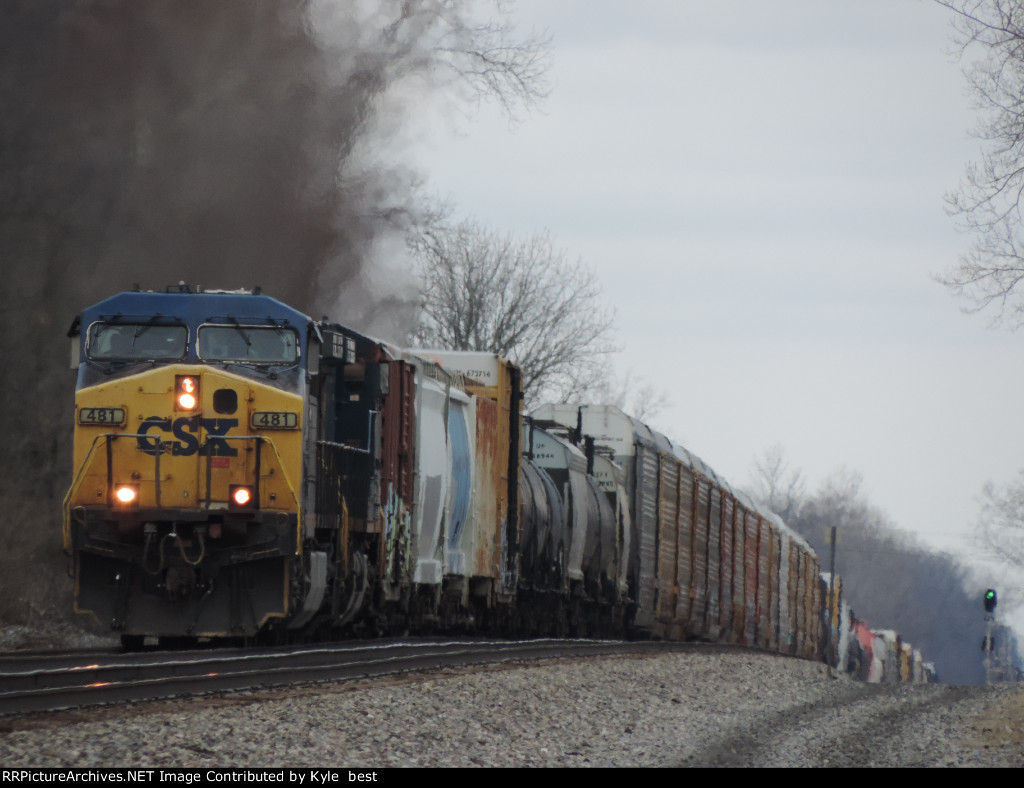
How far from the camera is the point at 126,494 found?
43.1ft

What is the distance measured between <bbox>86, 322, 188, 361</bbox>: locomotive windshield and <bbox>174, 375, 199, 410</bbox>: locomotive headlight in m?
0.34

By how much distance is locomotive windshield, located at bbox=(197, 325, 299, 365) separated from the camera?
1351cm

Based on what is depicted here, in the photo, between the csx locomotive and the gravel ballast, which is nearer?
the gravel ballast

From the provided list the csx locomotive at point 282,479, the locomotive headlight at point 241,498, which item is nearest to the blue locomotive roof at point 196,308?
the csx locomotive at point 282,479

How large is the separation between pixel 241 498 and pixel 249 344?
153cm

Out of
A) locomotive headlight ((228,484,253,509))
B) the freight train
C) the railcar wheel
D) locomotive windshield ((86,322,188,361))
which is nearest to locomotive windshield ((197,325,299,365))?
the freight train

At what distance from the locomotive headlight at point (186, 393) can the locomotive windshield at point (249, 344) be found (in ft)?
1.15

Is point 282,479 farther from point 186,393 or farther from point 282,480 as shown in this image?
point 186,393

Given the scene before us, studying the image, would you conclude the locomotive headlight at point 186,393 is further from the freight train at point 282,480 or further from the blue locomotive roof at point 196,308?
the blue locomotive roof at point 196,308

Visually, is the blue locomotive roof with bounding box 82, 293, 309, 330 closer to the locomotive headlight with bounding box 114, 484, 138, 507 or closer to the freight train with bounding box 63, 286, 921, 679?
the freight train with bounding box 63, 286, 921, 679

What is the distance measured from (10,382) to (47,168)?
364cm

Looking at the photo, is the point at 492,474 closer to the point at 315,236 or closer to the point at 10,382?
the point at 10,382

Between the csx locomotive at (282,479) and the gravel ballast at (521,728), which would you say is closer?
the gravel ballast at (521,728)

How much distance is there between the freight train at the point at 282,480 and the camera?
13133 millimetres
